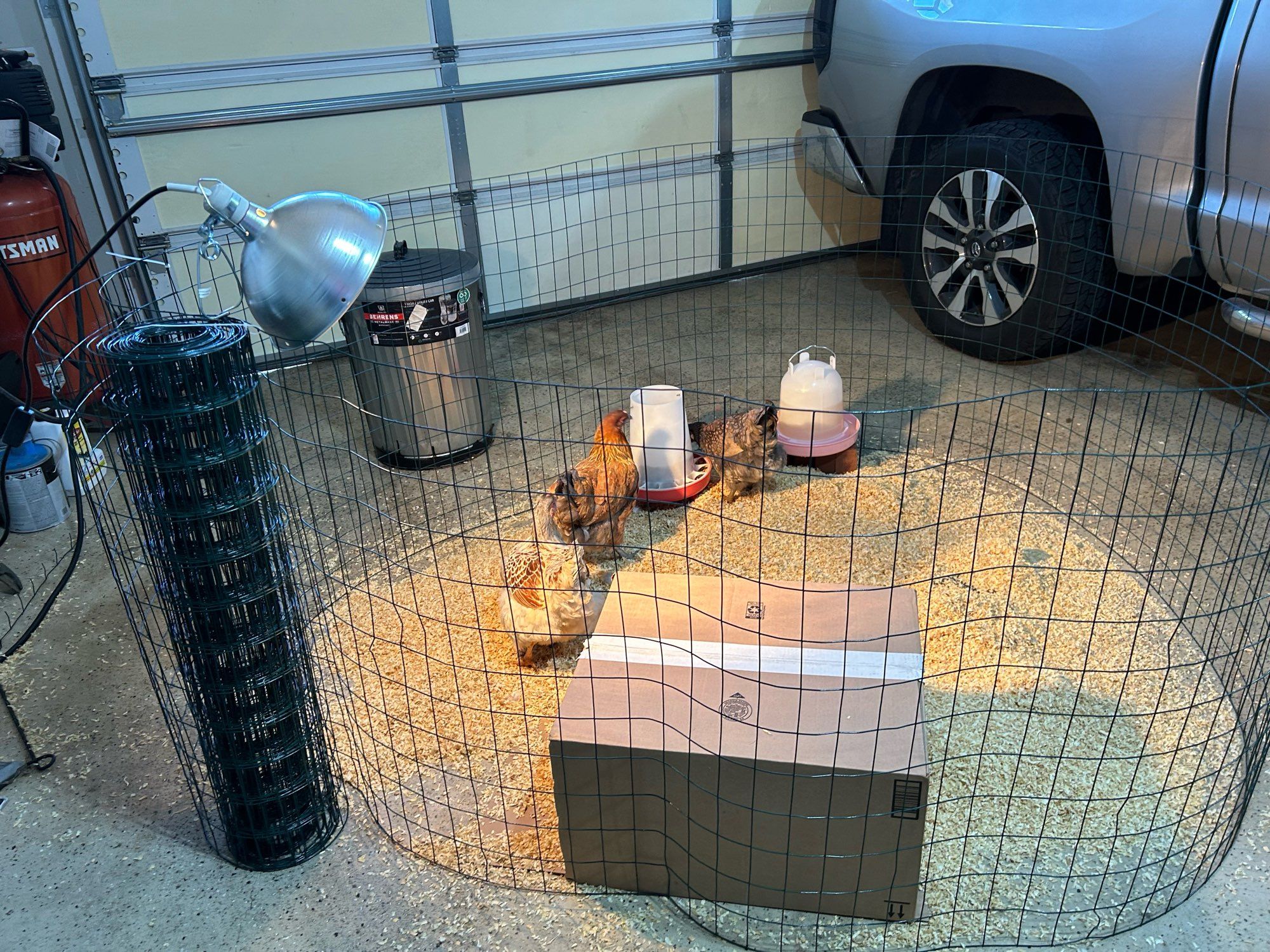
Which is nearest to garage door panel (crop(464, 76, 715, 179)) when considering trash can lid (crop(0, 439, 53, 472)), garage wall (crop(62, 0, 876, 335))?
garage wall (crop(62, 0, 876, 335))

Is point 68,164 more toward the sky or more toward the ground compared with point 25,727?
more toward the sky

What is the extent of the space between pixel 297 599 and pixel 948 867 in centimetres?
148

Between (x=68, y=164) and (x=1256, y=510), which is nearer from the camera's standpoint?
(x=1256, y=510)

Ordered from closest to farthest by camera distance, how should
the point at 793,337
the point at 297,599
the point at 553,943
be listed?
the point at 553,943
the point at 297,599
the point at 793,337

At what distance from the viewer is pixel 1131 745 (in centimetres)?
234

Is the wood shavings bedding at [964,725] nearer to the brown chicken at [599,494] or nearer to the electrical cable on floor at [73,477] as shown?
the brown chicken at [599,494]

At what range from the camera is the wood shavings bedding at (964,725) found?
6.64ft

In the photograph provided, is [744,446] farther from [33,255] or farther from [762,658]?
[33,255]

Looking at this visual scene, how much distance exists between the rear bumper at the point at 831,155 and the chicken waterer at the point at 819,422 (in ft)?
4.82

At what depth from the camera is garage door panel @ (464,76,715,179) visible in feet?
15.3

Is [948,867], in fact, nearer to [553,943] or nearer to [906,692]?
[906,692]

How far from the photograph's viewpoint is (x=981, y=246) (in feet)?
13.1

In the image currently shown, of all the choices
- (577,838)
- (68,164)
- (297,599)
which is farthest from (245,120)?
(577,838)

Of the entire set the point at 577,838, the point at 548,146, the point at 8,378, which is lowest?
the point at 577,838
